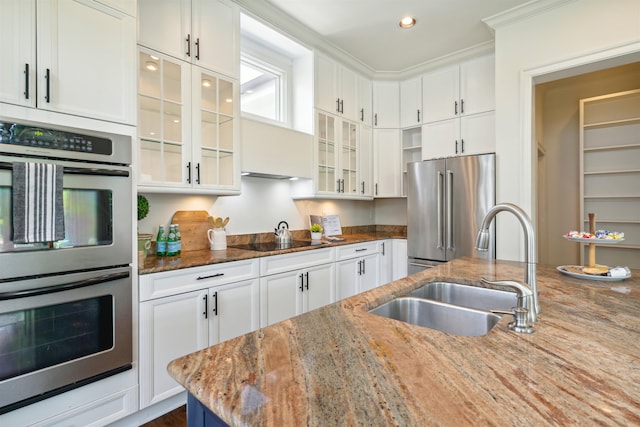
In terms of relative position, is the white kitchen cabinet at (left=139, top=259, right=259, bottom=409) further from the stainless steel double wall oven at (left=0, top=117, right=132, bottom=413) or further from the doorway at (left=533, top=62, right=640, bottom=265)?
the doorway at (left=533, top=62, right=640, bottom=265)

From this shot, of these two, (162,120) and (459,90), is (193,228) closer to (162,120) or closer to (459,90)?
(162,120)

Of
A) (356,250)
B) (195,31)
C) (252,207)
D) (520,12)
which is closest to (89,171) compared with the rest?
(195,31)

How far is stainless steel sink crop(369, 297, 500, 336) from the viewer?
1091 mm

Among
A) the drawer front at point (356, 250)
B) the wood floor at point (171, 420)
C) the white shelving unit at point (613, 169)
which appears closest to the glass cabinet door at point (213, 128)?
the drawer front at point (356, 250)

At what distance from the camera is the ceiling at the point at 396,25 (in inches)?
104

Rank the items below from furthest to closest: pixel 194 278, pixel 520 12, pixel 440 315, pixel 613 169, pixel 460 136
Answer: pixel 613 169
pixel 460 136
pixel 520 12
pixel 194 278
pixel 440 315

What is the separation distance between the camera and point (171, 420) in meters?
1.86

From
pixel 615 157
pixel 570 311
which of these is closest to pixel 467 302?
pixel 570 311

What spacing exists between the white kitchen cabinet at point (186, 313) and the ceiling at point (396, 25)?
221cm

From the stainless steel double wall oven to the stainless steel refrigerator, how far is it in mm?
2738

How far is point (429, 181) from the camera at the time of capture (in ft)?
11.1

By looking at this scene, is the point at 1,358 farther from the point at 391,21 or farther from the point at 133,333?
the point at 391,21

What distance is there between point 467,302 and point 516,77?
231cm

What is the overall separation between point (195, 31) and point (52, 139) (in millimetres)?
1317
